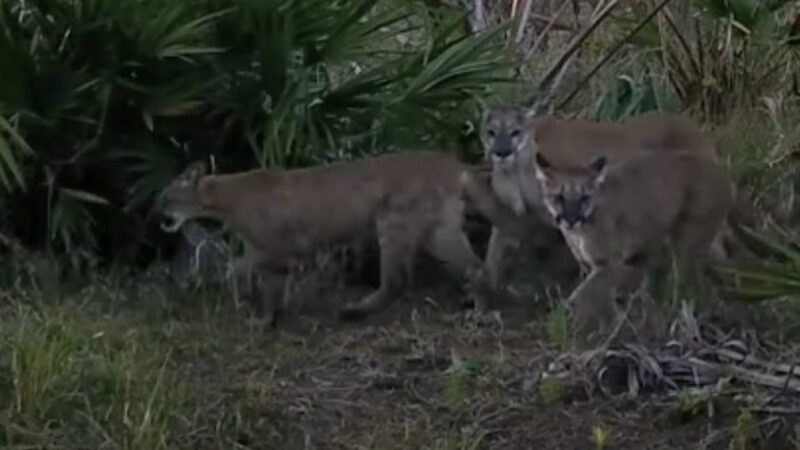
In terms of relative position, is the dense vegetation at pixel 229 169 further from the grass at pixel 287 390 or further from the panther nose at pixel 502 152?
the panther nose at pixel 502 152

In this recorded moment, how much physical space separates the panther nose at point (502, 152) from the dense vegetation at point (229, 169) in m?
0.73

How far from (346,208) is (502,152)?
2.98 feet

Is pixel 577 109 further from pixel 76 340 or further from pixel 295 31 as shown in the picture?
pixel 76 340

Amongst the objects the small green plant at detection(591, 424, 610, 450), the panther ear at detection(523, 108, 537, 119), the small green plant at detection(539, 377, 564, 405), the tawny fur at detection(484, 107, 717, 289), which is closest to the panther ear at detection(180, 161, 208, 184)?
the tawny fur at detection(484, 107, 717, 289)

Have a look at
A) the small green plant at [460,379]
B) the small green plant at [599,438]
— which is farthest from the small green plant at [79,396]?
the small green plant at [599,438]

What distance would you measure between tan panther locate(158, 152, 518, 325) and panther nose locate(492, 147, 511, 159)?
0.31 metres

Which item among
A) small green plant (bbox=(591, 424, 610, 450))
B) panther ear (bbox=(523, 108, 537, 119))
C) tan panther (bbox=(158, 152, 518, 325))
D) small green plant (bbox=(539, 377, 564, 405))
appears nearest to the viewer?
small green plant (bbox=(591, 424, 610, 450))

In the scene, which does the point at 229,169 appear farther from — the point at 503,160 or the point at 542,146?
the point at 542,146

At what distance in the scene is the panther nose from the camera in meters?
10.2

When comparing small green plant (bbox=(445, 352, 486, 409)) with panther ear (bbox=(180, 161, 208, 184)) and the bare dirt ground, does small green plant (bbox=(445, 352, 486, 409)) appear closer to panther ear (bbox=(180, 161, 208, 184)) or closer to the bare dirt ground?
the bare dirt ground

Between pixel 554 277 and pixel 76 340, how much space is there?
2888 millimetres

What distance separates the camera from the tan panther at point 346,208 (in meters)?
9.80

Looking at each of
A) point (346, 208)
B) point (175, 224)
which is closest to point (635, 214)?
point (346, 208)

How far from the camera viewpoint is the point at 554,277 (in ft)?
32.9
